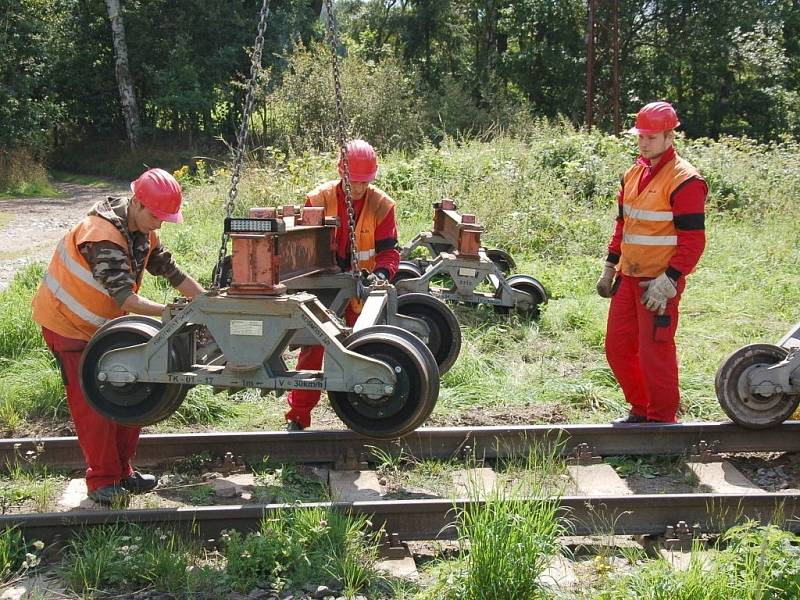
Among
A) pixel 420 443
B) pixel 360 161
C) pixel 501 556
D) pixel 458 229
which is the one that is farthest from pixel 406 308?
pixel 458 229

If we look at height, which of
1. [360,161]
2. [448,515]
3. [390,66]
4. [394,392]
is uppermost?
[390,66]

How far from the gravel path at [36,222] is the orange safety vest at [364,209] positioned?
15.6ft

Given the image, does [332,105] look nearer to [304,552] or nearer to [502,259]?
[502,259]

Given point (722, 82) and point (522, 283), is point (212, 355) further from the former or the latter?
point (722, 82)

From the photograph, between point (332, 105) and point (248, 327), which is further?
point (332, 105)

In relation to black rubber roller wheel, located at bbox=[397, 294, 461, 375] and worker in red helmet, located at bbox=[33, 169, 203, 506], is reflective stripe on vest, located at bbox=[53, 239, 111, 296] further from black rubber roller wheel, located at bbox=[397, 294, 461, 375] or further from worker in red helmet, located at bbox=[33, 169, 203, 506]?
black rubber roller wheel, located at bbox=[397, 294, 461, 375]

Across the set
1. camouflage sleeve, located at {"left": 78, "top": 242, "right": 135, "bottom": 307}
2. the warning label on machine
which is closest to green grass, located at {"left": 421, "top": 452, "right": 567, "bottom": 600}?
the warning label on machine

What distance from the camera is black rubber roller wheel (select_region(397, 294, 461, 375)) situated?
5734 millimetres

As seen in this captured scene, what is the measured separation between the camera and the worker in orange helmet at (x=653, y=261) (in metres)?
5.75

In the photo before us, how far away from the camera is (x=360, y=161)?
18.4 ft

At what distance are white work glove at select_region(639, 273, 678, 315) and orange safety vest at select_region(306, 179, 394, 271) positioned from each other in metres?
1.83

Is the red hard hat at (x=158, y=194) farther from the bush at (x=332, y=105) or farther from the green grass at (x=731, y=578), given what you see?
the bush at (x=332, y=105)

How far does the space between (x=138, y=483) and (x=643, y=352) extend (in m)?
3.40

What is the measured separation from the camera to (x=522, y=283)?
9062 mm
